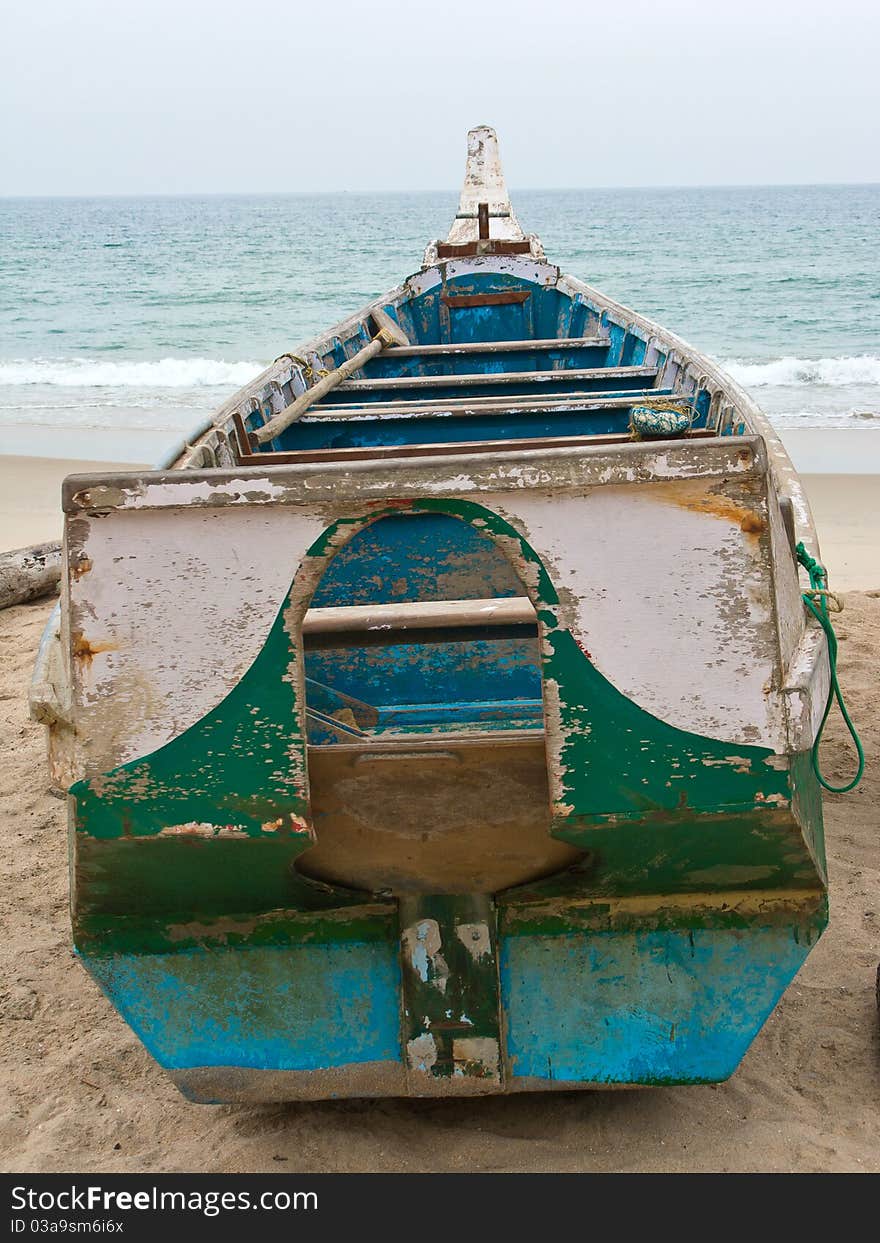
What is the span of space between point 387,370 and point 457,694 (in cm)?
326

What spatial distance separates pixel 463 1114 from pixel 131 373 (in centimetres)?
1630

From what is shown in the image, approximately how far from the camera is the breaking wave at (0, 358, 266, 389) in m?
16.5

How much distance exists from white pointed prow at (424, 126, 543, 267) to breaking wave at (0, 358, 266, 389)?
6214mm

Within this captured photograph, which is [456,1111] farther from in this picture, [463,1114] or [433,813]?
[433,813]

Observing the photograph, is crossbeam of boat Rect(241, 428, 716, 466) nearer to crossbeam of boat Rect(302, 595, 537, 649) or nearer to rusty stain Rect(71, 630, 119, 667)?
crossbeam of boat Rect(302, 595, 537, 649)

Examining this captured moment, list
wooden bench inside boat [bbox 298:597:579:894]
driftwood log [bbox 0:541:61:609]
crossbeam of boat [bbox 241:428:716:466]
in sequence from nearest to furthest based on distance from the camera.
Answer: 1. wooden bench inside boat [bbox 298:597:579:894]
2. crossbeam of boat [bbox 241:428:716:466]
3. driftwood log [bbox 0:541:61:609]

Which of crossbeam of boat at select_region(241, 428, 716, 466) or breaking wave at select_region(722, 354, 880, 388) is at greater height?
crossbeam of boat at select_region(241, 428, 716, 466)

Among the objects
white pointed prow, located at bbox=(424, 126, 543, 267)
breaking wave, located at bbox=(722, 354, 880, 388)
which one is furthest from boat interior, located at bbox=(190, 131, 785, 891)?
breaking wave, located at bbox=(722, 354, 880, 388)

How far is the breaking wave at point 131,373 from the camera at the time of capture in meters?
16.5

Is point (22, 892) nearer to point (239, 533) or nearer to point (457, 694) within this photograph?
point (457, 694)

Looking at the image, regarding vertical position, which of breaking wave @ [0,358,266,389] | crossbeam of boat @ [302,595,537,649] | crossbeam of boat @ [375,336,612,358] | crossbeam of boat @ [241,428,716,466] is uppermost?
crossbeam of boat @ [375,336,612,358]

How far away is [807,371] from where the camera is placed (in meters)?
15.9

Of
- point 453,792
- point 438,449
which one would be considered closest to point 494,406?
point 438,449
